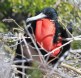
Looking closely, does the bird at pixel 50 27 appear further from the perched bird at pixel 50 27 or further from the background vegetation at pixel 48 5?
the background vegetation at pixel 48 5

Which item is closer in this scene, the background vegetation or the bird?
the bird

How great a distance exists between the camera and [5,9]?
4594 millimetres

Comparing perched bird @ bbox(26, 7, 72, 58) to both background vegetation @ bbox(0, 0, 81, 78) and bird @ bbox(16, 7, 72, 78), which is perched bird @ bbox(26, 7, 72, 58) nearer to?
bird @ bbox(16, 7, 72, 78)

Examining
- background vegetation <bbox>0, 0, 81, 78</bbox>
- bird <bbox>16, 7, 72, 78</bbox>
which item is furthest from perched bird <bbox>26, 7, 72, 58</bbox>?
background vegetation <bbox>0, 0, 81, 78</bbox>

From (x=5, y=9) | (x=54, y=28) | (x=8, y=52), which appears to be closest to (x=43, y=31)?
(x=54, y=28)

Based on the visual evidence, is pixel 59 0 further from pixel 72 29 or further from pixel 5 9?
pixel 72 29

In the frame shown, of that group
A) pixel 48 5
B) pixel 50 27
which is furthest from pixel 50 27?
pixel 48 5

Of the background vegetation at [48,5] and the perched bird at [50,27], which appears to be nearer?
the perched bird at [50,27]

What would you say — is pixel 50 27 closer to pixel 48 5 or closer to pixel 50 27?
pixel 50 27

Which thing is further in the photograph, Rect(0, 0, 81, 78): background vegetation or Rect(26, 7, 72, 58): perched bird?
Rect(0, 0, 81, 78): background vegetation

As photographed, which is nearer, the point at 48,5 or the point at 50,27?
the point at 50,27

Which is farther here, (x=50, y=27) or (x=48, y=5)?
(x=48, y=5)

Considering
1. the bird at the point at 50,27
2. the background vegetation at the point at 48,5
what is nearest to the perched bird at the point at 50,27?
the bird at the point at 50,27

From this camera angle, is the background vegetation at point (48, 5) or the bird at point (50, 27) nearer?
the bird at point (50, 27)
